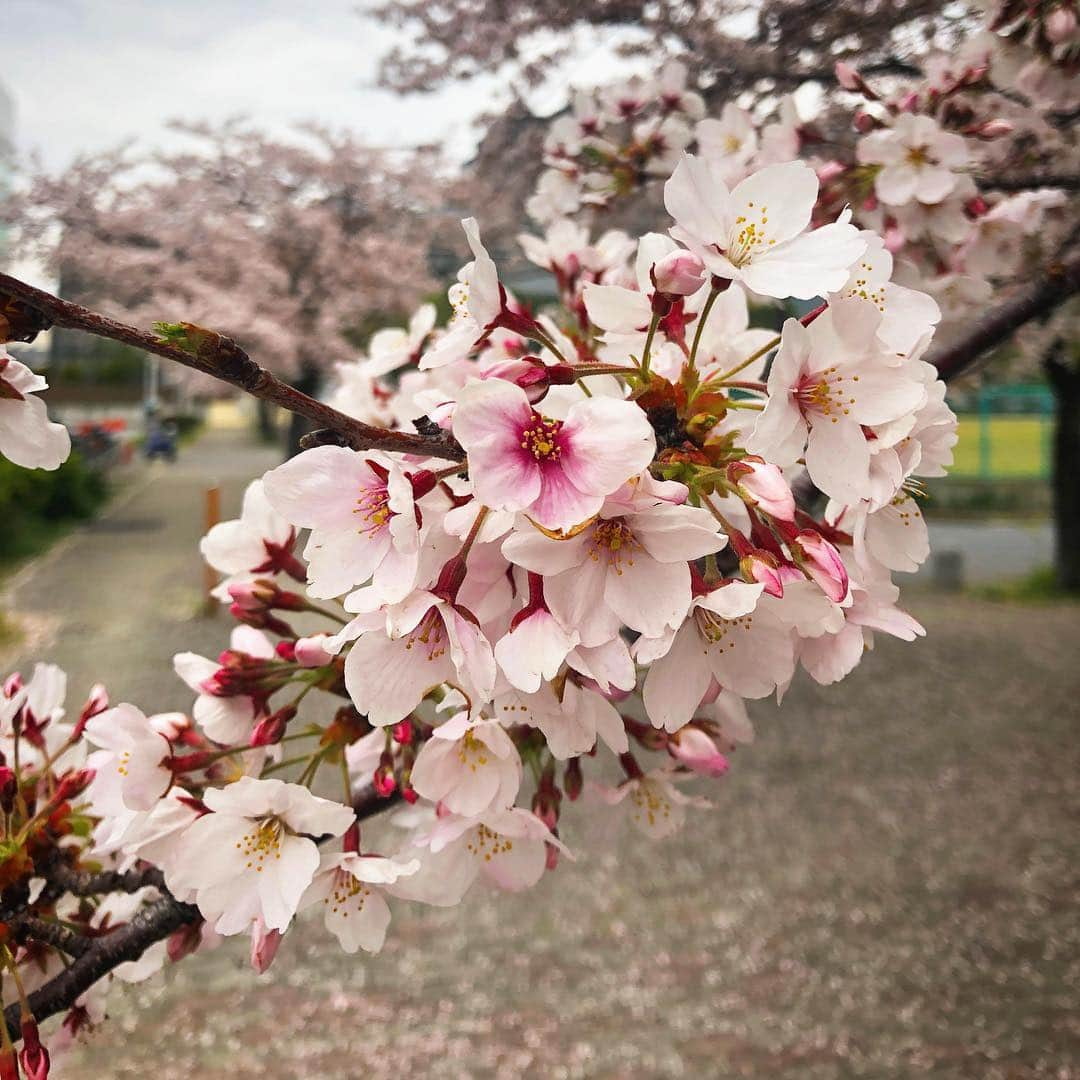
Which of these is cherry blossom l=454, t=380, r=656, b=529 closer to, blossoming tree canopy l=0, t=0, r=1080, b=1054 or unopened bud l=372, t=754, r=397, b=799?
blossoming tree canopy l=0, t=0, r=1080, b=1054

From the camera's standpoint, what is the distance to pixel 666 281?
16.9 inches

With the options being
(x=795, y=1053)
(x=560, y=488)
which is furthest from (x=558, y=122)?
(x=795, y=1053)

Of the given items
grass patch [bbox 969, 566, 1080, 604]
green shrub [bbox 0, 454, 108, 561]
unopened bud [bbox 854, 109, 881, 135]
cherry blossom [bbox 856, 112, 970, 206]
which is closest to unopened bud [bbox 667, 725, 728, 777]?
cherry blossom [bbox 856, 112, 970, 206]

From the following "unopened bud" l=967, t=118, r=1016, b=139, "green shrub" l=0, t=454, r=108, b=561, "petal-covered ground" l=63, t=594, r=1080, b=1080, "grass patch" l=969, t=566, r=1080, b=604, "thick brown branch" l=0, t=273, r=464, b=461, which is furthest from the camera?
"grass patch" l=969, t=566, r=1080, b=604

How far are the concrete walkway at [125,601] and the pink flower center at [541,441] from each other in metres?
2.54

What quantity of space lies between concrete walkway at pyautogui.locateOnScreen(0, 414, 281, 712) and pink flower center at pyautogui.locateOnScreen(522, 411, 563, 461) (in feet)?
8.33

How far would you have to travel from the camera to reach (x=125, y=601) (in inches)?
181

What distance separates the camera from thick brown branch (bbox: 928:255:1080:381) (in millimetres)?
891

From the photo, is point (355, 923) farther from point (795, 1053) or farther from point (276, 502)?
point (795, 1053)

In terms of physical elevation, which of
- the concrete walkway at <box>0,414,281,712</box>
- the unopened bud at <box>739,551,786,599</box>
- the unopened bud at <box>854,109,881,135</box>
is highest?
the unopened bud at <box>854,109,881,135</box>

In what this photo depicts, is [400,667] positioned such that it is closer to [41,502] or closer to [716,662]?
[716,662]

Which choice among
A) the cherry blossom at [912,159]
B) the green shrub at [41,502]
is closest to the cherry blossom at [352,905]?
the cherry blossom at [912,159]

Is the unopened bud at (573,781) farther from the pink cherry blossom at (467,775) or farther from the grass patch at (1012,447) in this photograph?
the grass patch at (1012,447)

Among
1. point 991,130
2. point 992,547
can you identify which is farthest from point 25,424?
point 992,547
